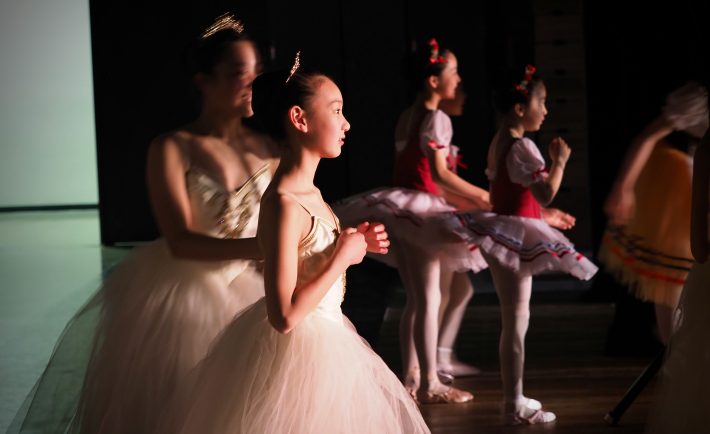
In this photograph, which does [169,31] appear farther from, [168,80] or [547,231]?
[547,231]

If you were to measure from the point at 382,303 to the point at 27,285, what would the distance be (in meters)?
2.55

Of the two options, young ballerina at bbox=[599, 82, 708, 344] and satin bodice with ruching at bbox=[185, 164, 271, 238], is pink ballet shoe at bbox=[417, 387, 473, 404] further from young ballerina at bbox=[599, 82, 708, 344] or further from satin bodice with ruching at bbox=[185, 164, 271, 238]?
satin bodice with ruching at bbox=[185, 164, 271, 238]

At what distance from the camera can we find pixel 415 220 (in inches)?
167

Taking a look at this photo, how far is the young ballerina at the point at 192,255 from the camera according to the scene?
113 inches

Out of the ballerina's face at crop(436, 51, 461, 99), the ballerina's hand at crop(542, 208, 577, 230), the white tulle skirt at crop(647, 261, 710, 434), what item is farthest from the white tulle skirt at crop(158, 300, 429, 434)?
the ballerina's face at crop(436, 51, 461, 99)

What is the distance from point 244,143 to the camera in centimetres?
300

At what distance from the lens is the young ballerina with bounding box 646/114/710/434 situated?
291cm

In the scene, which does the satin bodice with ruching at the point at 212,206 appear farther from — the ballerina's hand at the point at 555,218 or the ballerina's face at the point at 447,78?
the ballerina's face at the point at 447,78

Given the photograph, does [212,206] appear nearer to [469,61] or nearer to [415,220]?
[415,220]

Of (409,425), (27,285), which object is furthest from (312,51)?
(409,425)

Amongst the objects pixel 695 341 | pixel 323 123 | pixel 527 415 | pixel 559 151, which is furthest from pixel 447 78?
pixel 323 123

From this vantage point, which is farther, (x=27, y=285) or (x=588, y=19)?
(x=27, y=285)

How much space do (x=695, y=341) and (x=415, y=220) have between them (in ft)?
4.87

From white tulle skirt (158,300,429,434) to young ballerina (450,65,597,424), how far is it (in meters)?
1.46
